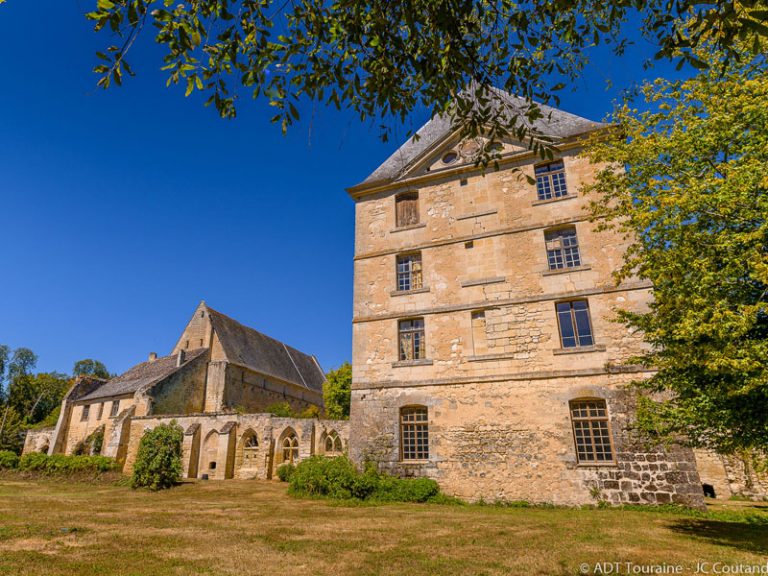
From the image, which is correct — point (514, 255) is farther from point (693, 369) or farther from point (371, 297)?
point (693, 369)

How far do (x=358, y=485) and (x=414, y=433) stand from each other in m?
2.57

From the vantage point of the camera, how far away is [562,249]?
1502 centimetres

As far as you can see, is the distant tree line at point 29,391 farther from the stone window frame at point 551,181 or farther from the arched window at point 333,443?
the stone window frame at point 551,181

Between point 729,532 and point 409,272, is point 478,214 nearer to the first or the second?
point 409,272

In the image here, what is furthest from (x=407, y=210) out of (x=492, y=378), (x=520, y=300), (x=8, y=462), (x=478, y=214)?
(x=8, y=462)

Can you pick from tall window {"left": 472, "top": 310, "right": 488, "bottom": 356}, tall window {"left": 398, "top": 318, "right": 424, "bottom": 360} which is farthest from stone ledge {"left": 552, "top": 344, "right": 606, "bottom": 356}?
tall window {"left": 398, "top": 318, "right": 424, "bottom": 360}

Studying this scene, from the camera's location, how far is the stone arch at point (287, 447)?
74.4ft

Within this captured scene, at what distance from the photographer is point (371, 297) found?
55.6 ft

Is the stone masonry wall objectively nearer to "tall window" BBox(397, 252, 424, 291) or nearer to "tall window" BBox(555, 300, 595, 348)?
"tall window" BBox(555, 300, 595, 348)

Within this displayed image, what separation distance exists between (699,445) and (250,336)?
34.5 metres

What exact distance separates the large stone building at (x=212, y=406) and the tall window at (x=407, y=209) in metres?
11.8

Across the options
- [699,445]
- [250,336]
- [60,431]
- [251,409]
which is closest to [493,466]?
[699,445]

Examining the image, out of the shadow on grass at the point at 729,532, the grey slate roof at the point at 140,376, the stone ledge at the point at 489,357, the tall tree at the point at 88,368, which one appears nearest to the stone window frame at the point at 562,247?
the stone ledge at the point at 489,357

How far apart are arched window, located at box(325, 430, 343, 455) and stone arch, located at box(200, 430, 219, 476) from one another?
19.3 feet
